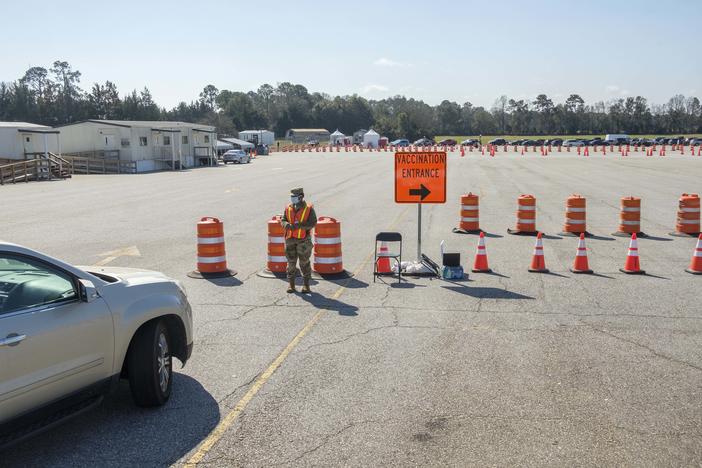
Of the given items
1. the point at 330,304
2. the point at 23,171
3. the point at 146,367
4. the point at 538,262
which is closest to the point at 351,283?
the point at 330,304

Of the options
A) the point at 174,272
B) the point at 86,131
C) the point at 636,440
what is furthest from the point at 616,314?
the point at 86,131

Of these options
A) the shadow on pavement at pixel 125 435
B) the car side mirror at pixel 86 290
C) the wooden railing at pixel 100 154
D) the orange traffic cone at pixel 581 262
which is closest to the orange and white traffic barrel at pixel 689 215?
the orange traffic cone at pixel 581 262

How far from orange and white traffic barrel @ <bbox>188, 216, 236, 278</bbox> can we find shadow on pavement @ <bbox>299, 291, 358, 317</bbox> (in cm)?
222

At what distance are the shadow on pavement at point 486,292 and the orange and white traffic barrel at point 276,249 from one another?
2950 mm

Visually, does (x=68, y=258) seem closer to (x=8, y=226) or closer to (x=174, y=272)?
(x=174, y=272)

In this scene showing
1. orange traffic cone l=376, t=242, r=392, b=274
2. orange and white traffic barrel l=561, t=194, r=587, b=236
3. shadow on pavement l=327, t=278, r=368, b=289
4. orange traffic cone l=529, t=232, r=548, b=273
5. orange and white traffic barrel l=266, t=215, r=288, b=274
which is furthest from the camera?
orange and white traffic barrel l=561, t=194, r=587, b=236

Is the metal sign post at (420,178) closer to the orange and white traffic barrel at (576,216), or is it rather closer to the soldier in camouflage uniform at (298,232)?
the soldier in camouflage uniform at (298,232)

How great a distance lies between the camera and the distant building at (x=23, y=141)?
42531 millimetres

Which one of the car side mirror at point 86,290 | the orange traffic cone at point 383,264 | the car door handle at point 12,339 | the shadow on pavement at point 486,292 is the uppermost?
the car side mirror at point 86,290

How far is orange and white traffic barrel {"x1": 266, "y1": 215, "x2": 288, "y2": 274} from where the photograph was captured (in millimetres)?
11766

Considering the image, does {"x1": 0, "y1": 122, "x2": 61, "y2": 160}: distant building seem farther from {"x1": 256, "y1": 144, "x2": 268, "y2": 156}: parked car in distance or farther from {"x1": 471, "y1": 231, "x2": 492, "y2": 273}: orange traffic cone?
{"x1": 256, "y1": 144, "x2": 268, "y2": 156}: parked car in distance

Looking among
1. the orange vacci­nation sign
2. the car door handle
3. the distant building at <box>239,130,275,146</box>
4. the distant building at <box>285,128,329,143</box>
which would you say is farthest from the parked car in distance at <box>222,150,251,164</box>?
the distant building at <box>285,128,329,143</box>

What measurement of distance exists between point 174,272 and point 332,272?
297 cm

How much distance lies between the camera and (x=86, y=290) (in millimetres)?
5141
